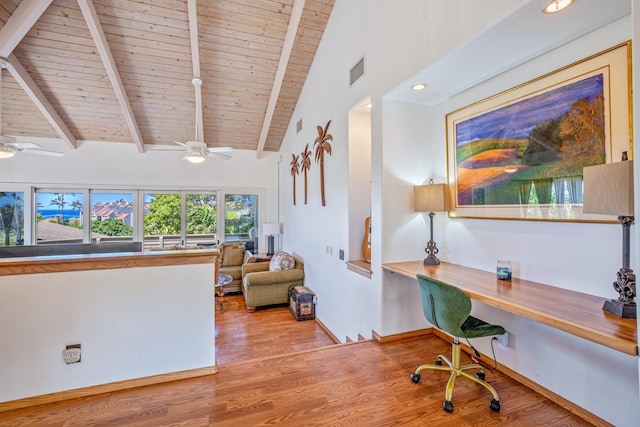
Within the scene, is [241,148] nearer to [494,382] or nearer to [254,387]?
[254,387]

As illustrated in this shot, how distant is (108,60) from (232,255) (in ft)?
13.2

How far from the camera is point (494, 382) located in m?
2.22

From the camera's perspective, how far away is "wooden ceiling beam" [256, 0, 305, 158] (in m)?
3.96

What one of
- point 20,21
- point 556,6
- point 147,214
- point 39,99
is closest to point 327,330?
point 556,6

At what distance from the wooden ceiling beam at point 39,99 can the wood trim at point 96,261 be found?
3.59 m

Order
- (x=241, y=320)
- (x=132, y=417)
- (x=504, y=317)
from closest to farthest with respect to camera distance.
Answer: (x=132, y=417), (x=504, y=317), (x=241, y=320)

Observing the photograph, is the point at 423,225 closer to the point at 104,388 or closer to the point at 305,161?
the point at 305,161

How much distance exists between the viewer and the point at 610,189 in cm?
140

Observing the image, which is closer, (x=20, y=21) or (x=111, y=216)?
(x=20, y=21)

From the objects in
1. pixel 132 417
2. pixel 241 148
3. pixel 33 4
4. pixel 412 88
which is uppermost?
pixel 33 4

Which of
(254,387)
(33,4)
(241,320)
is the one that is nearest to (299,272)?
(241,320)

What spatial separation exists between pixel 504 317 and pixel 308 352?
168 cm

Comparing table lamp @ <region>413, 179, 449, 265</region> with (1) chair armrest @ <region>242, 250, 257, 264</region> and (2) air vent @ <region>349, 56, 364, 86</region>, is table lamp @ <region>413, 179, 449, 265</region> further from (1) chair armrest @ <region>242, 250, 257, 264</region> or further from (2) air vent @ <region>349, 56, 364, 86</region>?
(1) chair armrest @ <region>242, 250, 257, 264</region>

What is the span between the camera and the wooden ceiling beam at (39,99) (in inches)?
158
